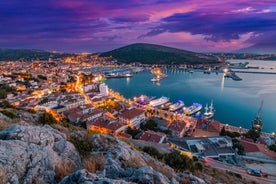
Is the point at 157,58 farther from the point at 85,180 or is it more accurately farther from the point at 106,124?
the point at 85,180

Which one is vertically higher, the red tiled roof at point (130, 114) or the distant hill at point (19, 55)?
the distant hill at point (19, 55)

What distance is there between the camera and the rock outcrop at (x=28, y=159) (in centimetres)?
208

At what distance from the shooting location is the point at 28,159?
7.73 feet

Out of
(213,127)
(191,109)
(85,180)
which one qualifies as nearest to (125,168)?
(85,180)

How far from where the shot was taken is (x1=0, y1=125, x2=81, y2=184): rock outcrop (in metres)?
2.08

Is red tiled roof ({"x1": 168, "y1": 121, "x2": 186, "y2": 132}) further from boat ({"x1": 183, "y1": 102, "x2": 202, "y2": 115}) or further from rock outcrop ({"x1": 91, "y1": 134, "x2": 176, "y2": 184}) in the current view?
rock outcrop ({"x1": 91, "y1": 134, "x2": 176, "y2": 184})

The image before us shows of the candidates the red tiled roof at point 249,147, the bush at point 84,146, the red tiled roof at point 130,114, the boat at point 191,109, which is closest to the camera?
the bush at point 84,146

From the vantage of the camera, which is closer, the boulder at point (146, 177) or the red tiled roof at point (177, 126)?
the boulder at point (146, 177)

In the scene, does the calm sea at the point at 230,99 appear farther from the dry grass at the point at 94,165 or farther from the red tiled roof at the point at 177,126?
the dry grass at the point at 94,165

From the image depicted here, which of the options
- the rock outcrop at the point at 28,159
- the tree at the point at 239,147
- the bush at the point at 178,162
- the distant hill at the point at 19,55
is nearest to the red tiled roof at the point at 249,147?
the tree at the point at 239,147

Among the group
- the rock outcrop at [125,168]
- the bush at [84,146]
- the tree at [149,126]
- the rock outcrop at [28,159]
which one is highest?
the rock outcrop at [28,159]

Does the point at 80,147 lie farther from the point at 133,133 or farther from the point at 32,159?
the point at 133,133

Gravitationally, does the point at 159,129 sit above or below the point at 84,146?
below

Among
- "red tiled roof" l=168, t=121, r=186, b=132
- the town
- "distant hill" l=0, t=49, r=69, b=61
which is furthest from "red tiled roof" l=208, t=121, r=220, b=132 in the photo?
"distant hill" l=0, t=49, r=69, b=61
